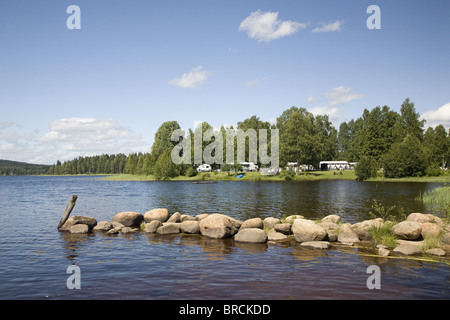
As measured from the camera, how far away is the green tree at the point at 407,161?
83.1 meters

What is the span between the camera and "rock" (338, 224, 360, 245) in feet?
58.8

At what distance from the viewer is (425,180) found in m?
76.2

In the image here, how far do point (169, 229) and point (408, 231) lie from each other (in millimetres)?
14287

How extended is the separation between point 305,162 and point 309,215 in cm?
7193

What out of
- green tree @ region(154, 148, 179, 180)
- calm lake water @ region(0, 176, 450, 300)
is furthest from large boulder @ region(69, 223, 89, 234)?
green tree @ region(154, 148, 179, 180)

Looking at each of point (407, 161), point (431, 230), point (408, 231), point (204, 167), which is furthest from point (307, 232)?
point (204, 167)

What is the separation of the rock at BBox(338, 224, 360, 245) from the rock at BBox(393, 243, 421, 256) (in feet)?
A: 7.47

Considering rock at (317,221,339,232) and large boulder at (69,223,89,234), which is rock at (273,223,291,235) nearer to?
rock at (317,221,339,232)

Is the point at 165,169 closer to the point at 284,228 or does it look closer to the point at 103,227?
the point at 103,227

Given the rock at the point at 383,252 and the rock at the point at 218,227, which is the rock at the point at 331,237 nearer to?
the rock at the point at 383,252

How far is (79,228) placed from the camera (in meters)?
22.3

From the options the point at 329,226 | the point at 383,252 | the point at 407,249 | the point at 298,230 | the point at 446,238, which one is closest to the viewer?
the point at 383,252

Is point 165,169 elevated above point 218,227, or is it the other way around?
point 165,169

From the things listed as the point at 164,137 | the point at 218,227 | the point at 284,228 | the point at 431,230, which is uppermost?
the point at 164,137
